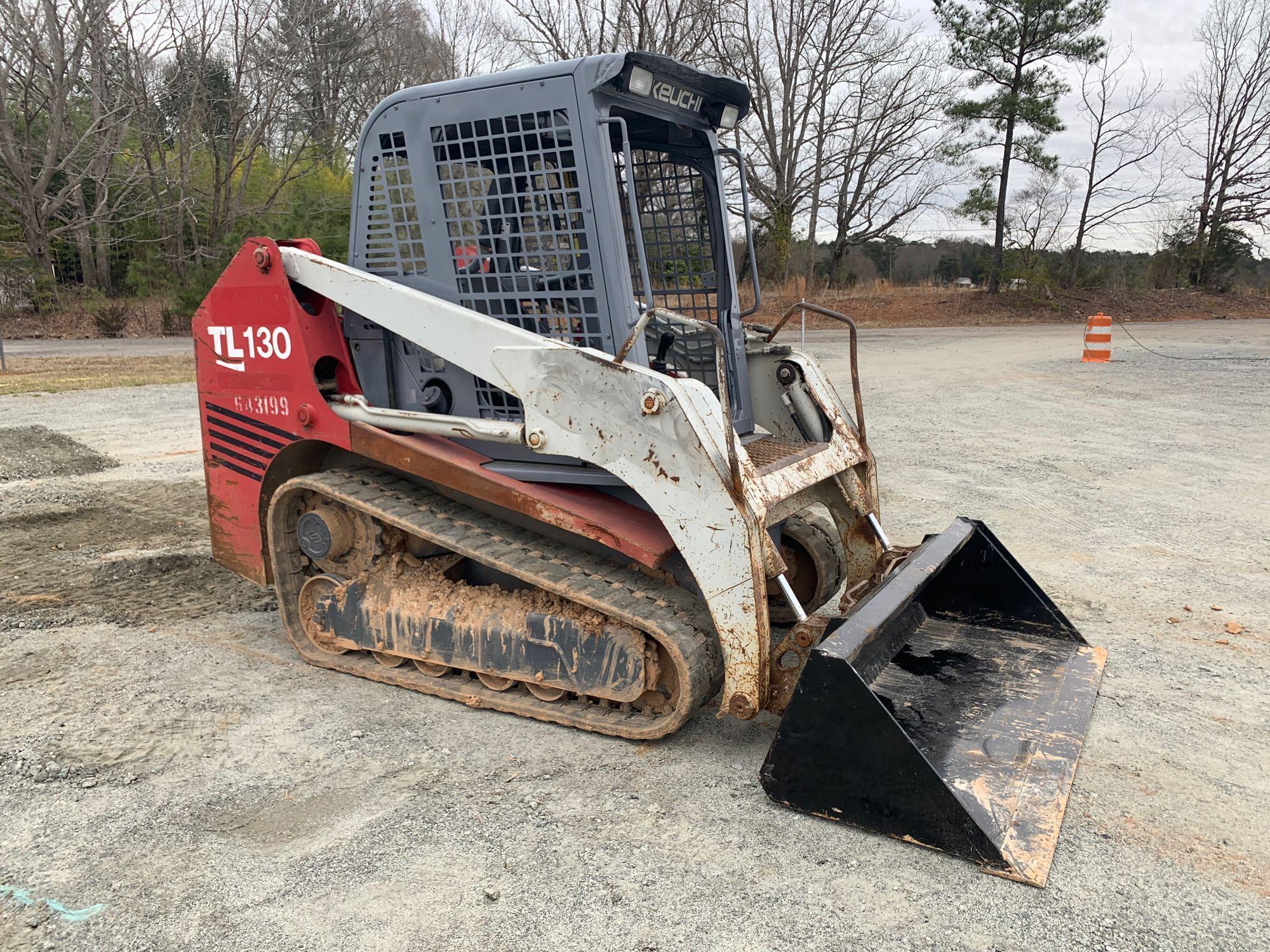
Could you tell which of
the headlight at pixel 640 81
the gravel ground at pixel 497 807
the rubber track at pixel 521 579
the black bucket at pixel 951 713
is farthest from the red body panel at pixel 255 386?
the black bucket at pixel 951 713

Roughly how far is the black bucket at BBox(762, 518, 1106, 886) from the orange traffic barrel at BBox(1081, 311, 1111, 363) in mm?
12845

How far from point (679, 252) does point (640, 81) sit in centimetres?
118

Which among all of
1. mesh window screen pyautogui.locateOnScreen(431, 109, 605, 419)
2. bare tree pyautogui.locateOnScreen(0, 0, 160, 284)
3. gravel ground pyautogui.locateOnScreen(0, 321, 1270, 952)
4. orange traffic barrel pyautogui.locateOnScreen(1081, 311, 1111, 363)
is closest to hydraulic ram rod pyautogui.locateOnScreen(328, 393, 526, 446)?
mesh window screen pyautogui.locateOnScreen(431, 109, 605, 419)

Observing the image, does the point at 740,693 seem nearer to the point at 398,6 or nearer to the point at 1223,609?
the point at 1223,609

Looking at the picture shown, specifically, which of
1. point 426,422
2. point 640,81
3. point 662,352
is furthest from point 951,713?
point 640,81

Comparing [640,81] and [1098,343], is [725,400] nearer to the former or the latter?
[640,81]

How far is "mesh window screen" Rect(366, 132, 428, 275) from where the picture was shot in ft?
12.7

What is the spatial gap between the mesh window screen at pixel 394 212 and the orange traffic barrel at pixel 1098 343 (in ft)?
46.1

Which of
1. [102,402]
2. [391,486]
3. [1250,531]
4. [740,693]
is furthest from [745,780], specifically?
[102,402]

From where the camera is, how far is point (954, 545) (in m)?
3.98

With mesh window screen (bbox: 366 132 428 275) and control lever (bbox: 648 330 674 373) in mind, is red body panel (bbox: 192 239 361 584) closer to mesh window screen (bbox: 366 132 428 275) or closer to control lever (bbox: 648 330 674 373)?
mesh window screen (bbox: 366 132 428 275)

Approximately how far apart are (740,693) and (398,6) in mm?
36117

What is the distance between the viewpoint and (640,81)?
357cm

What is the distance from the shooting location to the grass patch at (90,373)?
12.7 m
